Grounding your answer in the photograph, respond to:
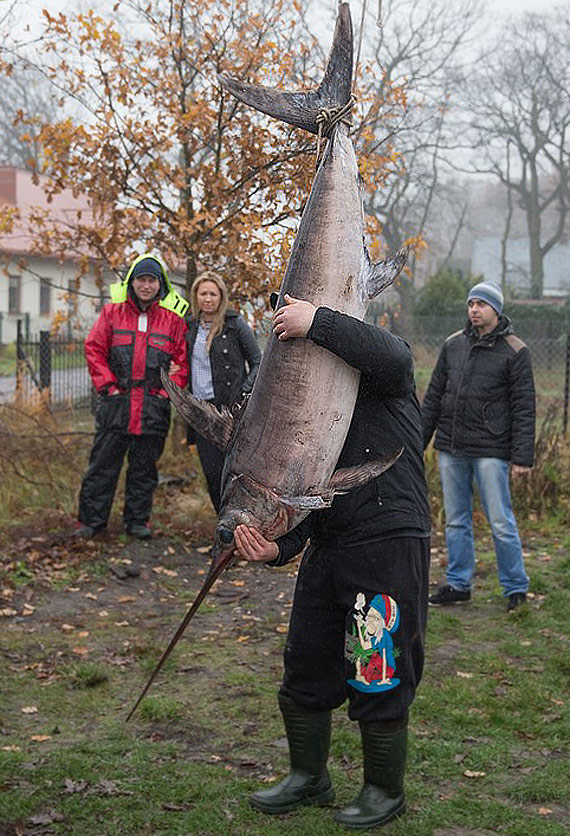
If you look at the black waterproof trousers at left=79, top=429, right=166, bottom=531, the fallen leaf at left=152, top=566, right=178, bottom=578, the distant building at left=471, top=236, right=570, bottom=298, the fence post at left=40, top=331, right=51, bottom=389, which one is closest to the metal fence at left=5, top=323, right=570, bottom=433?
the fence post at left=40, top=331, right=51, bottom=389

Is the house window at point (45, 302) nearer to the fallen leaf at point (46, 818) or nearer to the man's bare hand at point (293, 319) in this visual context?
the fallen leaf at point (46, 818)

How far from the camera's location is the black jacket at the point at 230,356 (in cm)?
710

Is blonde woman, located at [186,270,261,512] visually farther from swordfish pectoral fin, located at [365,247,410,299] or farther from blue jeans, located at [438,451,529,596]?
swordfish pectoral fin, located at [365,247,410,299]

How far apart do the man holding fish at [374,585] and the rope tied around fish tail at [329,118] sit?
63 centimetres

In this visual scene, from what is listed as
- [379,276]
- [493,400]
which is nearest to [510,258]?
[493,400]

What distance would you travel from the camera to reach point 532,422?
238 inches

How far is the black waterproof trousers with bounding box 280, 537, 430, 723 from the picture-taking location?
3.21 meters

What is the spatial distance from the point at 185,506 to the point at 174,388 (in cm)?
537

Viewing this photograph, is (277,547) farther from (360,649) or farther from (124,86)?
(124,86)

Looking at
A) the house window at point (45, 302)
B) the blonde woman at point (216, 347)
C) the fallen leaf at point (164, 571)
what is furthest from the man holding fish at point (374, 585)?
the house window at point (45, 302)

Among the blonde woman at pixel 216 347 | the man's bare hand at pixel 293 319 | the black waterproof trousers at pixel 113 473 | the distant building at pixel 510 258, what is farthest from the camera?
the distant building at pixel 510 258

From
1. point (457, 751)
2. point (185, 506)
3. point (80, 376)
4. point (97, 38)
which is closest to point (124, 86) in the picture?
point (97, 38)

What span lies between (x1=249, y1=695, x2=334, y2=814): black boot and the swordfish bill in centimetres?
71

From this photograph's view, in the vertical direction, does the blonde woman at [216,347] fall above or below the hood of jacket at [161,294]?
below
